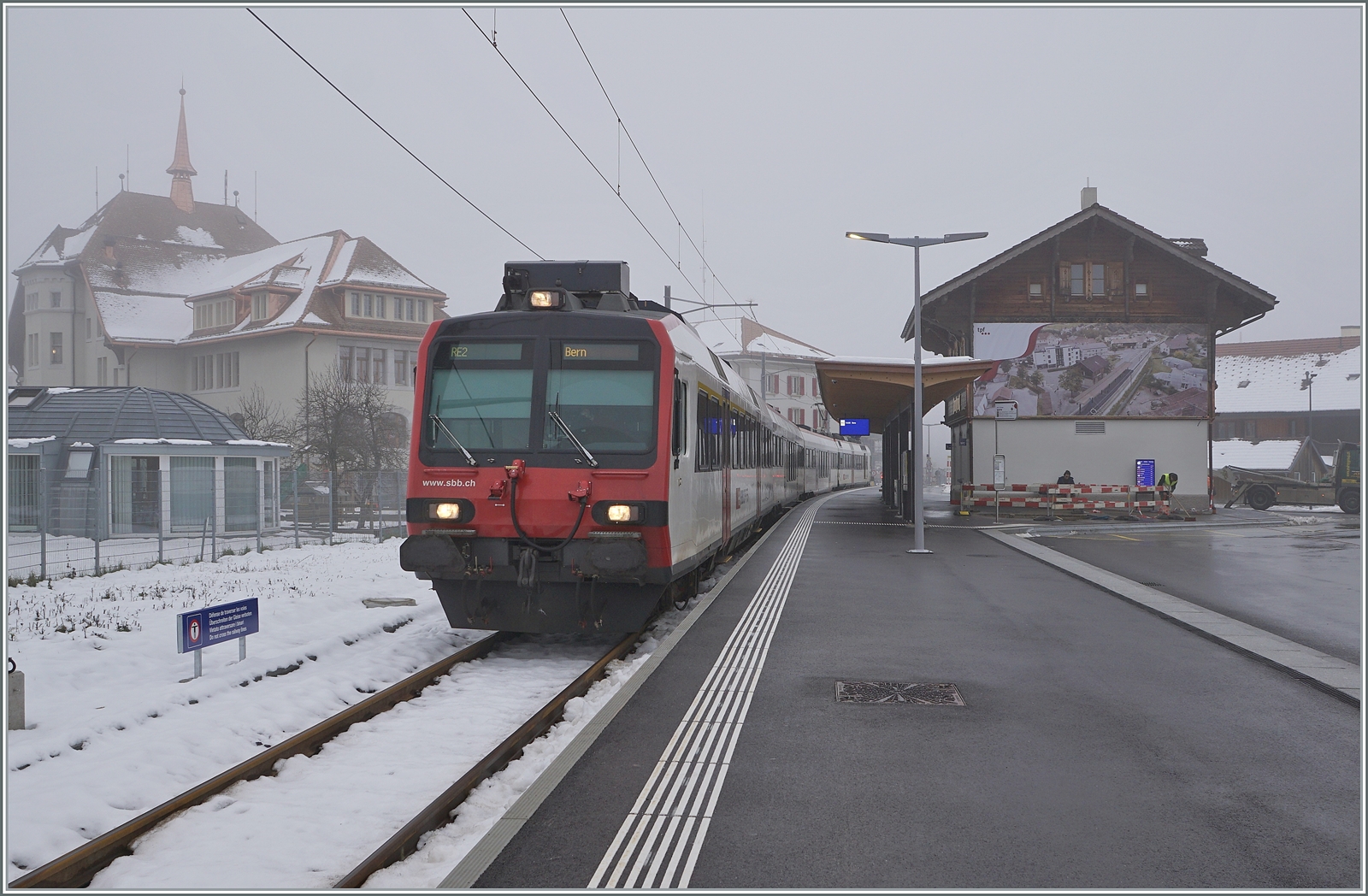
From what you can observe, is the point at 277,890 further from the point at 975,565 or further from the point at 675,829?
the point at 975,565

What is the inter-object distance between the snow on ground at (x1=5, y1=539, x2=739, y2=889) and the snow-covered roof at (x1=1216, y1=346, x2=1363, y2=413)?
66539mm

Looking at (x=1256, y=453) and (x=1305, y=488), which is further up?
(x=1256, y=453)

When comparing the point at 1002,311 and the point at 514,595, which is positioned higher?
the point at 1002,311

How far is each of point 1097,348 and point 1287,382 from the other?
41.6 m

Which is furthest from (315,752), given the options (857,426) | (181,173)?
(181,173)

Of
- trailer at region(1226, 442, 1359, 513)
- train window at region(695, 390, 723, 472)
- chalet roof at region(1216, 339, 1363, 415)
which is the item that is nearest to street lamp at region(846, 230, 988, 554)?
train window at region(695, 390, 723, 472)

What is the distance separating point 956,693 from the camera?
317 inches

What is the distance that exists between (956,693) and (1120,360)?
30.5 meters

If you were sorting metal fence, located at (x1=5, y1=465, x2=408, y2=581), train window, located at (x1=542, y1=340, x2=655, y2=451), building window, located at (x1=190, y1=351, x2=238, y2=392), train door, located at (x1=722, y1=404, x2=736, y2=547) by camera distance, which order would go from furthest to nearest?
building window, located at (x1=190, y1=351, x2=238, y2=392)
metal fence, located at (x1=5, y1=465, x2=408, y2=581)
train door, located at (x1=722, y1=404, x2=736, y2=547)
train window, located at (x1=542, y1=340, x2=655, y2=451)

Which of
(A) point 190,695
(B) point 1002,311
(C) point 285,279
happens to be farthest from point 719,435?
(C) point 285,279

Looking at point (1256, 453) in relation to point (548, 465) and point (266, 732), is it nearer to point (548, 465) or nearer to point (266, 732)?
point (548, 465)

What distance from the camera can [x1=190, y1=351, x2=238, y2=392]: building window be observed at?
205 ft

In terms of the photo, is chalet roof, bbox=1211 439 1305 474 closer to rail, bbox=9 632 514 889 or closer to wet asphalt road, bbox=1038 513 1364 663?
wet asphalt road, bbox=1038 513 1364 663

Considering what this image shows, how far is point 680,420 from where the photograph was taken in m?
9.90
